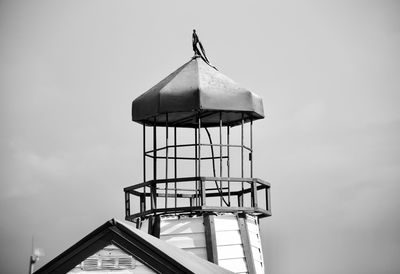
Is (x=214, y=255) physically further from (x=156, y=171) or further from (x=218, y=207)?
(x=156, y=171)

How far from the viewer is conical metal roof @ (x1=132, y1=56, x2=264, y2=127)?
23.9 meters

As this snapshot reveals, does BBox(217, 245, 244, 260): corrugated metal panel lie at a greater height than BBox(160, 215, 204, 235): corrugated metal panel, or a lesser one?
lesser

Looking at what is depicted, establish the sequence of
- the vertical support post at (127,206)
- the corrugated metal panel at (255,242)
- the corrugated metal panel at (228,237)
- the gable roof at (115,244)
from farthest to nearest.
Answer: the vertical support post at (127,206) → the corrugated metal panel at (255,242) → the corrugated metal panel at (228,237) → the gable roof at (115,244)

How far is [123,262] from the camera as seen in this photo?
16.1 meters

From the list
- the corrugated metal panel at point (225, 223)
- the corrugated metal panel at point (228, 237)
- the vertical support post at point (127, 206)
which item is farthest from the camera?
the vertical support post at point (127, 206)

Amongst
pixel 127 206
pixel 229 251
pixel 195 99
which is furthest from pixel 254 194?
pixel 127 206

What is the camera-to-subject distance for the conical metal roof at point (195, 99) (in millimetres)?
23891

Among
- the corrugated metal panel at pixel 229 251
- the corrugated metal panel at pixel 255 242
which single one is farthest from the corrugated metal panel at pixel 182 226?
the corrugated metal panel at pixel 255 242

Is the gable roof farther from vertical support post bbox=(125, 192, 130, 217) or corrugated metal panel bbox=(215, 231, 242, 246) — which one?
vertical support post bbox=(125, 192, 130, 217)

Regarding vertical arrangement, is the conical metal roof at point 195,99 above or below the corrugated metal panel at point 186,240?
above

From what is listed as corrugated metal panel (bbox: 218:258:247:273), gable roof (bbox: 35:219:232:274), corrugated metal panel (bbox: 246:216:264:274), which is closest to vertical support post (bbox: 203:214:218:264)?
corrugated metal panel (bbox: 218:258:247:273)

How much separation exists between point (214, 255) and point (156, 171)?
3.10 meters

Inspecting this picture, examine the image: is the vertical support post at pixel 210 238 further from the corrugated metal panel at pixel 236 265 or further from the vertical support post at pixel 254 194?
the vertical support post at pixel 254 194

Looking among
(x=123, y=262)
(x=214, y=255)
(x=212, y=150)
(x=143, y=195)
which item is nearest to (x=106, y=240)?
(x=123, y=262)
